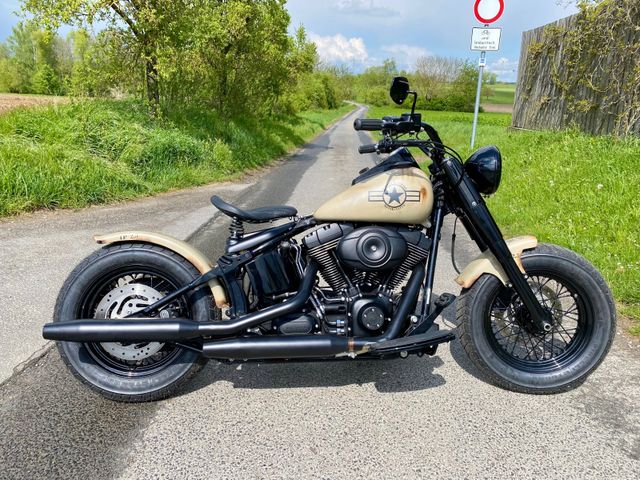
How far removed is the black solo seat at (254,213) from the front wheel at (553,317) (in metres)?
1.18

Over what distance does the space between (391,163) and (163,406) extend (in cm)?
189

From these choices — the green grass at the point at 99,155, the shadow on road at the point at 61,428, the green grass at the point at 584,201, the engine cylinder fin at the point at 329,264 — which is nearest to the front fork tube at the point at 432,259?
the engine cylinder fin at the point at 329,264

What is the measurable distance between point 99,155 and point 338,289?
712 centimetres

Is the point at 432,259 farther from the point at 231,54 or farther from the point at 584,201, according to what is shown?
the point at 231,54

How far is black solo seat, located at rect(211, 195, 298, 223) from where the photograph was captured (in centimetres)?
249

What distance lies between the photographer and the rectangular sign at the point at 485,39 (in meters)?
9.38

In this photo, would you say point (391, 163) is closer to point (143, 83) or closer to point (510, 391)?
point (510, 391)

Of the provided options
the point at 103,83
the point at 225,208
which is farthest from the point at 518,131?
the point at 225,208

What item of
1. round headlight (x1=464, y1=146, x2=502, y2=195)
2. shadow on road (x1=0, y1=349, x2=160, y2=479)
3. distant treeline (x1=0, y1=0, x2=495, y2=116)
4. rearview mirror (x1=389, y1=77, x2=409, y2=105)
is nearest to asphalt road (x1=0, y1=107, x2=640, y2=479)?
shadow on road (x1=0, y1=349, x2=160, y2=479)

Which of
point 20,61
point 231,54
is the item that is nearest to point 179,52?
point 231,54

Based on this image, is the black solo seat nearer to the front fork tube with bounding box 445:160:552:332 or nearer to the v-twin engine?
the v-twin engine

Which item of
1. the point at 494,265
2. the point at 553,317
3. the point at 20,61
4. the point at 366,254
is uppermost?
the point at 20,61

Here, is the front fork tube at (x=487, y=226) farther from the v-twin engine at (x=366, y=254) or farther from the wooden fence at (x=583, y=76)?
the wooden fence at (x=583, y=76)

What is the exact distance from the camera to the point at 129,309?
2604 mm
